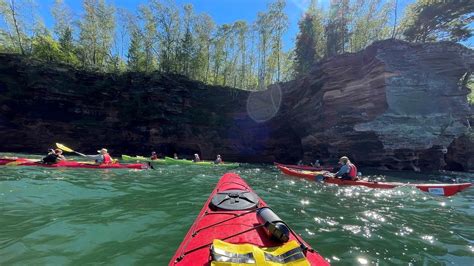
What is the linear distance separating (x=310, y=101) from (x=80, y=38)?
32926 millimetres

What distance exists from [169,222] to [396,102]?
21861mm

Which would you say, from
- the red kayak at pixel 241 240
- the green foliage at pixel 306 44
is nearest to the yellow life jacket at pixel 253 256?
the red kayak at pixel 241 240

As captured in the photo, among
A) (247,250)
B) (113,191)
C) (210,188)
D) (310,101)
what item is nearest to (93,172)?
(113,191)

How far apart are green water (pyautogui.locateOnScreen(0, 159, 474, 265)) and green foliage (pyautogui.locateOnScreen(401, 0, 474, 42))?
78.2ft

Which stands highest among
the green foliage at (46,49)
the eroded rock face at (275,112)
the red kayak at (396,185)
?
the green foliage at (46,49)

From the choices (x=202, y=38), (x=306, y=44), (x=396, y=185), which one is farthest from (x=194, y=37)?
(x=396, y=185)

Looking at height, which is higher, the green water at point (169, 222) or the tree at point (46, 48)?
the tree at point (46, 48)

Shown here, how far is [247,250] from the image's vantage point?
284 cm

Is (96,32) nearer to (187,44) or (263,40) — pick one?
(187,44)

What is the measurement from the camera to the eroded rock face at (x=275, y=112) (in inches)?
861

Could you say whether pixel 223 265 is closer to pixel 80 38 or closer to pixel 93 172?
pixel 93 172

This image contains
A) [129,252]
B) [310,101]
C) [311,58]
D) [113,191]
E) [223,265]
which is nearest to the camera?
[223,265]

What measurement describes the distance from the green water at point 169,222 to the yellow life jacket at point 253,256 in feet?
5.67

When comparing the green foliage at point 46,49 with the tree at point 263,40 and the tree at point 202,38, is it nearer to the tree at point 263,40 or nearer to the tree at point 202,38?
the tree at point 202,38
